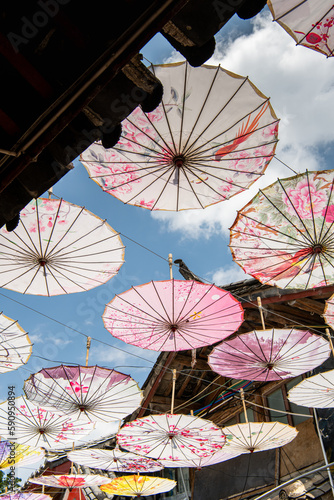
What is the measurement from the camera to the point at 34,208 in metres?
6.40

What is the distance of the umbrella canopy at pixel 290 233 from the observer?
21.3 feet

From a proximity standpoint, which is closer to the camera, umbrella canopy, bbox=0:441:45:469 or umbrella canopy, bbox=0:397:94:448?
umbrella canopy, bbox=0:397:94:448

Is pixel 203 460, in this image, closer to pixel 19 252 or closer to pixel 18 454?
pixel 18 454

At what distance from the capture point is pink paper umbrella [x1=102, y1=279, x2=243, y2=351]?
700 centimetres

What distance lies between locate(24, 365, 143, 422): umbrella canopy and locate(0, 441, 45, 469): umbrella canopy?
3.26 meters

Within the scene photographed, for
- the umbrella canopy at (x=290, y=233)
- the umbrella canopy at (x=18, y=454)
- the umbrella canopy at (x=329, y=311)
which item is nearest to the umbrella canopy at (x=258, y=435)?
the umbrella canopy at (x=329, y=311)

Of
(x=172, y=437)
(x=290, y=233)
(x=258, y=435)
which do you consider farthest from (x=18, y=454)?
(x=290, y=233)

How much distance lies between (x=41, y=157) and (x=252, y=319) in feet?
25.3

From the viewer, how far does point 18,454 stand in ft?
36.9

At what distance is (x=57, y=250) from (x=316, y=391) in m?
5.32

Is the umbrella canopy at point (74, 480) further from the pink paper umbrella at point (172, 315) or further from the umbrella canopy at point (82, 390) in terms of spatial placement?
the pink paper umbrella at point (172, 315)

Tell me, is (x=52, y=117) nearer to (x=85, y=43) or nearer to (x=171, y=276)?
(x=85, y=43)

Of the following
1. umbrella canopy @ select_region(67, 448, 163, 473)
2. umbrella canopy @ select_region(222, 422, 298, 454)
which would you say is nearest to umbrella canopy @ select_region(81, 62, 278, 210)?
umbrella canopy @ select_region(222, 422, 298, 454)

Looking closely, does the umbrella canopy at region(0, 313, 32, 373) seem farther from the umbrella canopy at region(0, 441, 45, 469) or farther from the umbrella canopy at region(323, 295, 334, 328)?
the umbrella canopy at region(323, 295, 334, 328)
